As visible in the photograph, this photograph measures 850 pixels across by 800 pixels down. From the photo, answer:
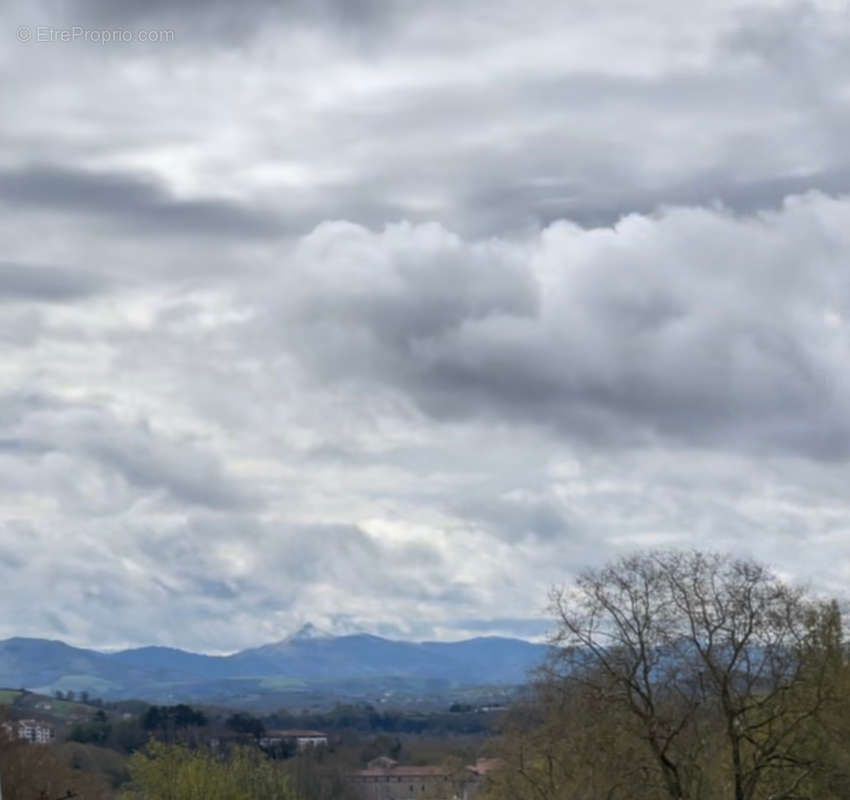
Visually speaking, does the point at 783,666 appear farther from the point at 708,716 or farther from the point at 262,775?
the point at 262,775

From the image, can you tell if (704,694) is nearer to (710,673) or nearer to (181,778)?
(710,673)

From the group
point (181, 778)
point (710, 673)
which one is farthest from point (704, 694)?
point (181, 778)

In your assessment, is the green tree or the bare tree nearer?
the bare tree

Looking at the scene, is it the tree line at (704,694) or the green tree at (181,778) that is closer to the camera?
the tree line at (704,694)

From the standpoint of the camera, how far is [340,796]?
622 ft

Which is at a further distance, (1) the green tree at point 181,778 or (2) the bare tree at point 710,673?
(1) the green tree at point 181,778

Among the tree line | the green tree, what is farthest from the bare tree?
the green tree

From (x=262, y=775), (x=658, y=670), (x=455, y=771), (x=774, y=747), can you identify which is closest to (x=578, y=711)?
(x=658, y=670)

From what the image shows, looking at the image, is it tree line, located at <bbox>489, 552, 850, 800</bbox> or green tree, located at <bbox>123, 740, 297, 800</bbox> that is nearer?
tree line, located at <bbox>489, 552, 850, 800</bbox>

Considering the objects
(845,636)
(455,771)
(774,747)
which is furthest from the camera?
(455,771)

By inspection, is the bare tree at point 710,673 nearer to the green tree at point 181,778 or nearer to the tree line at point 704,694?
the tree line at point 704,694

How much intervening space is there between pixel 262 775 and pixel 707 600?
63.4 meters

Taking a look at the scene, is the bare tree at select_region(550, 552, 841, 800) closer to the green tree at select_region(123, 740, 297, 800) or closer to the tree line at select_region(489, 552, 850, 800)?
the tree line at select_region(489, 552, 850, 800)

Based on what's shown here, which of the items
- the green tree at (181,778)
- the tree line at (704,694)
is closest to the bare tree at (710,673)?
the tree line at (704,694)
